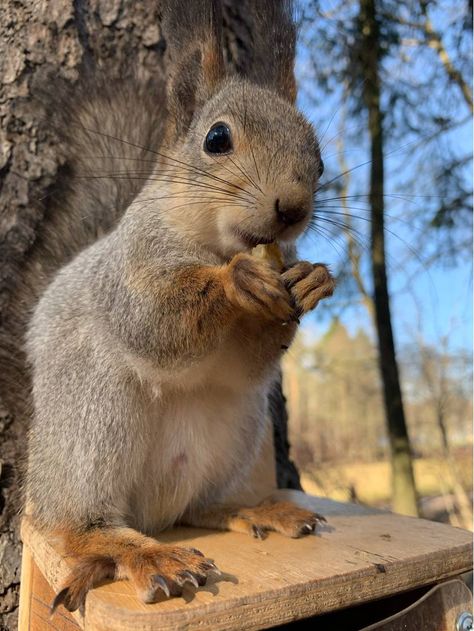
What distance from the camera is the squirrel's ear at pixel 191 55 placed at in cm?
115

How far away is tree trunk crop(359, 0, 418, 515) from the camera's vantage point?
98.1 inches

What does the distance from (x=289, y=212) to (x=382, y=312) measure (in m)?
2.11

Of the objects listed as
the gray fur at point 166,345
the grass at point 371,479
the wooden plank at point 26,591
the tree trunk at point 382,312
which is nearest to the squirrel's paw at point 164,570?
the gray fur at point 166,345

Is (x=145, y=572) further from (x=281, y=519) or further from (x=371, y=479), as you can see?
(x=371, y=479)

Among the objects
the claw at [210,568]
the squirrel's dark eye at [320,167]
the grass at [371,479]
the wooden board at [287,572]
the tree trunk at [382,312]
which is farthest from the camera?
the grass at [371,479]

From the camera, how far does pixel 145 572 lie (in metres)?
0.77

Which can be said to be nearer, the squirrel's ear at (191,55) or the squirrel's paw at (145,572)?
the squirrel's paw at (145,572)

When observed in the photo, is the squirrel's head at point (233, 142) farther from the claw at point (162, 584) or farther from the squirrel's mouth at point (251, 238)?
the claw at point (162, 584)

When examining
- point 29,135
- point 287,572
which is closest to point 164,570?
point 287,572

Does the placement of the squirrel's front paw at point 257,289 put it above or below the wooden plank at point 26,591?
above

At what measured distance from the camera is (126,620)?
0.67 meters

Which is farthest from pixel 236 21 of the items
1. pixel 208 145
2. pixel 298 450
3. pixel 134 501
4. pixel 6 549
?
pixel 298 450

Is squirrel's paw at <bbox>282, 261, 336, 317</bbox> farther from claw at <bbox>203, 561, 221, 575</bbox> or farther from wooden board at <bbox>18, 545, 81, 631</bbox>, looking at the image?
wooden board at <bbox>18, 545, 81, 631</bbox>

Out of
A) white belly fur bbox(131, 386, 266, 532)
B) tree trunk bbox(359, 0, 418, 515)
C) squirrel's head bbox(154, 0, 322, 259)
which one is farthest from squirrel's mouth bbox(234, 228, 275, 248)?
tree trunk bbox(359, 0, 418, 515)
